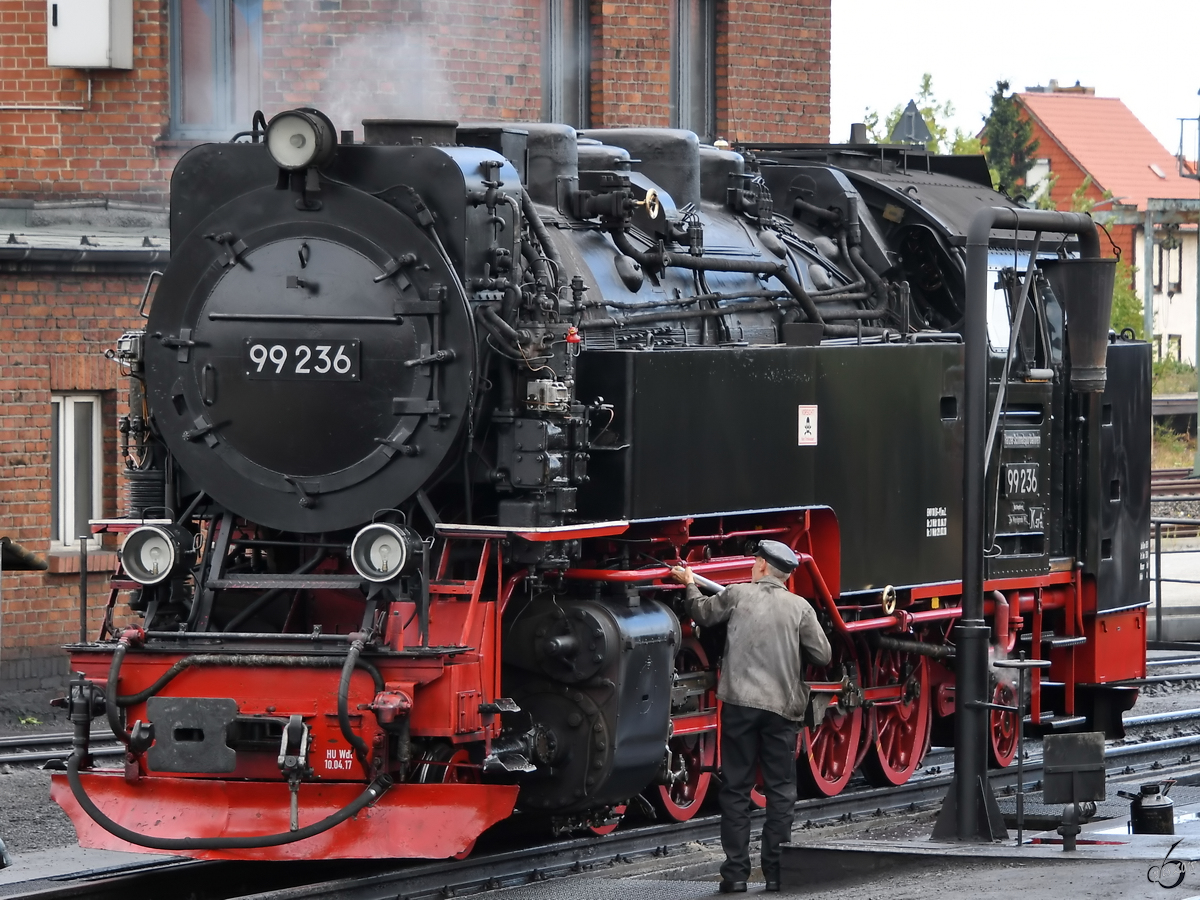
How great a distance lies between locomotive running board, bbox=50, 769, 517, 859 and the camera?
24.6 ft

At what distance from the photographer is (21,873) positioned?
832 centimetres

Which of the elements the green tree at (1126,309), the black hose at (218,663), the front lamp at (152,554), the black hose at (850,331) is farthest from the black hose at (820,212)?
the green tree at (1126,309)

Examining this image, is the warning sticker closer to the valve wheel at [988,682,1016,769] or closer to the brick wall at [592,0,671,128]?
the valve wheel at [988,682,1016,769]

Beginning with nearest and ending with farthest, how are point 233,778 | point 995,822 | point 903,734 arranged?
1. point 233,778
2. point 995,822
3. point 903,734

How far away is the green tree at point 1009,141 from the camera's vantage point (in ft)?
189

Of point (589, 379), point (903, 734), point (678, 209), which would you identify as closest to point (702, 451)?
point (589, 379)

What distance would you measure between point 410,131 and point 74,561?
6417mm

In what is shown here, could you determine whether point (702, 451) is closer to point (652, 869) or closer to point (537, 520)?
point (537, 520)

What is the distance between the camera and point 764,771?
8.07 metres

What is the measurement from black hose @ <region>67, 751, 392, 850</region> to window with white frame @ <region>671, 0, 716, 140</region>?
10379 mm

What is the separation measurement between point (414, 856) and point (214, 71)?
27.7 feet

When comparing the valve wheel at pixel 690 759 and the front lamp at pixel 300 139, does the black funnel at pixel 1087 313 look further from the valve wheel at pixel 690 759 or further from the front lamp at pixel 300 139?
the front lamp at pixel 300 139

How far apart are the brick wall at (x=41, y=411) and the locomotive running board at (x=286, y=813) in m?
5.72

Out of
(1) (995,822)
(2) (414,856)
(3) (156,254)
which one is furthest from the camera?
(3) (156,254)
